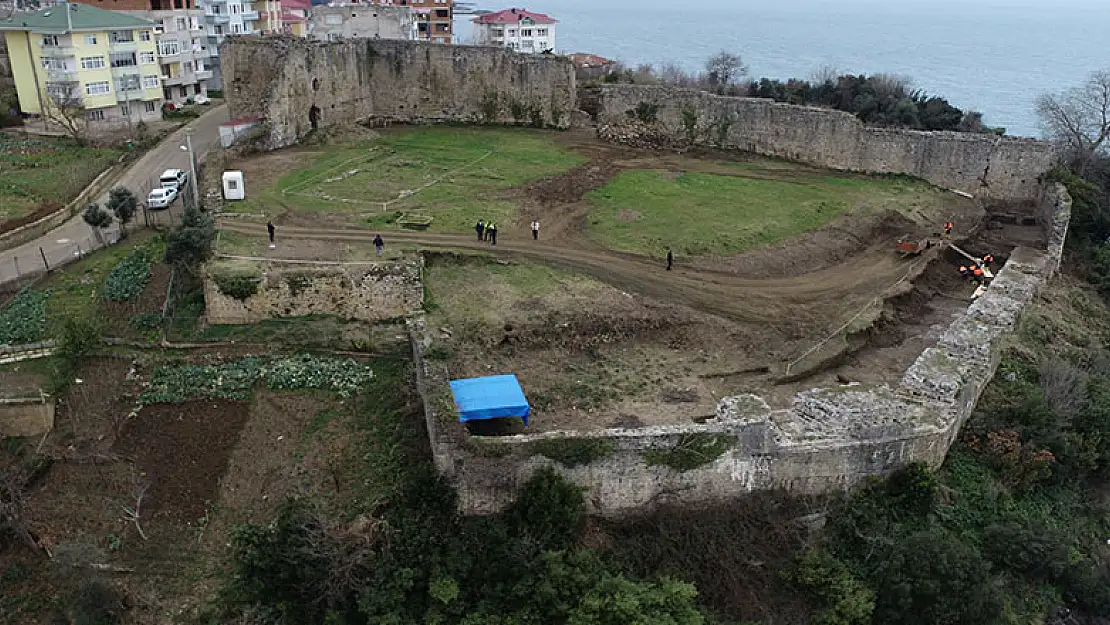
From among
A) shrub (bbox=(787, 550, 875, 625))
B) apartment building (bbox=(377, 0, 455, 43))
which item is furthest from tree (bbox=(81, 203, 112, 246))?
apartment building (bbox=(377, 0, 455, 43))

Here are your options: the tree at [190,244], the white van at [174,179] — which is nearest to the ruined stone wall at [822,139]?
the white van at [174,179]

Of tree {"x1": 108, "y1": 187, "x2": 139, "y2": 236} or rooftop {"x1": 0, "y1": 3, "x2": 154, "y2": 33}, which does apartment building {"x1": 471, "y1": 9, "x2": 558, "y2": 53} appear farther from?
tree {"x1": 108, "y1": 187, "x2": 139, "y2": 236}

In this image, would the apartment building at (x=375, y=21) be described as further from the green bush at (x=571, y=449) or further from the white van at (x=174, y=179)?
the green bush at (x=571, y=449)

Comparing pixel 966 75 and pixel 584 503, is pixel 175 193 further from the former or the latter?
pixel 966 75

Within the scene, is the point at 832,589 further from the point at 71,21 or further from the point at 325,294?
the point at 71,21

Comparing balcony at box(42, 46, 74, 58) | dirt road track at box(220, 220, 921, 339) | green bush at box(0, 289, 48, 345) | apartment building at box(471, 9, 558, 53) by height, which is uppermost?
apartment building at box(471, 9, 558, 53)

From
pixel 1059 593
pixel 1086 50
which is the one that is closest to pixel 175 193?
pixel 1059 593
